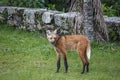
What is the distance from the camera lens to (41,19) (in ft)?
38.7

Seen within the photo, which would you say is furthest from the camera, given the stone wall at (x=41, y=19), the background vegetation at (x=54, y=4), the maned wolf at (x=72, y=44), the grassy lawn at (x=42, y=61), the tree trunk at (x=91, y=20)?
the background vegetation at (x=54, y=4)

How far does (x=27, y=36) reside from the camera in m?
11.7

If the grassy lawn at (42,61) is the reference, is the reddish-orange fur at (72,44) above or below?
above

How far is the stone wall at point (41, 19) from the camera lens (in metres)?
10.8

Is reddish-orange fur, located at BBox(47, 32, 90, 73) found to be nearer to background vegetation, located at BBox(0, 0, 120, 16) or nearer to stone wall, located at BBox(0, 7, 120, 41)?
stone wall, located at BBox(0, 7, 120, 41)

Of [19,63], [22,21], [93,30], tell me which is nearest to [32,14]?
[22,21]

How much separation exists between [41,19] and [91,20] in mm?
2254

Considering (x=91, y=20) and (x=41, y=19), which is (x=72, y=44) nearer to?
(x=91, y=20)

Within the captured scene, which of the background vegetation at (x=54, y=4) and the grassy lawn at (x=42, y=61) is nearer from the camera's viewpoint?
the grassy lawn at (x=42, y=61)

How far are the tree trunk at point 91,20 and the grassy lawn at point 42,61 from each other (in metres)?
0.36

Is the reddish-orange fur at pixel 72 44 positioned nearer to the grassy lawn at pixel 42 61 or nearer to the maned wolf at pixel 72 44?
the maned wolf at pixel 72 44

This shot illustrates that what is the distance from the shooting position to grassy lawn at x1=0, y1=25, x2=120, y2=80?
785cm

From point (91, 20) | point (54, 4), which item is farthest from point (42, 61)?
point (54, 4)

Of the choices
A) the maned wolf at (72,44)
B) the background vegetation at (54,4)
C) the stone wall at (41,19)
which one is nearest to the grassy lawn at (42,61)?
the maned wolf at (72,44)
